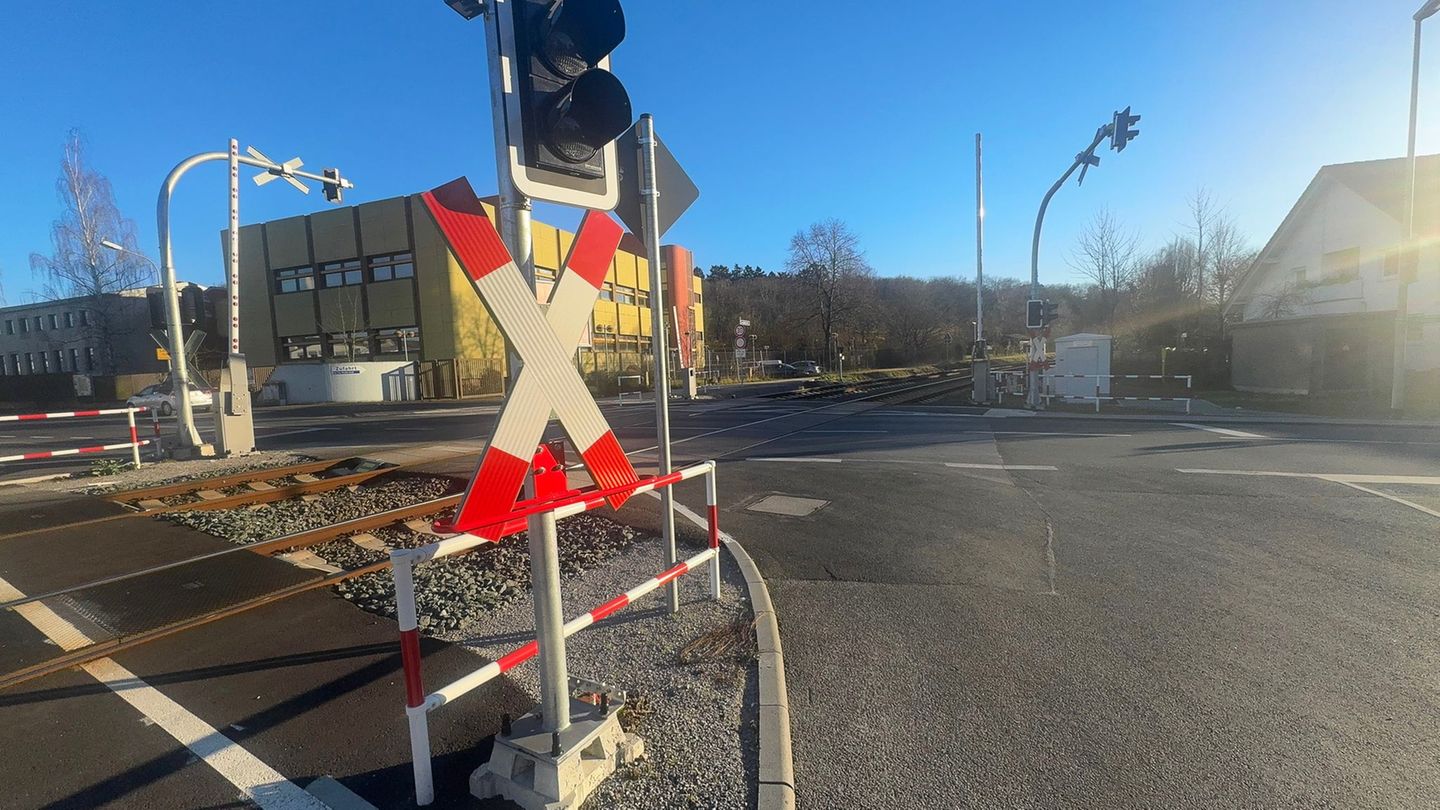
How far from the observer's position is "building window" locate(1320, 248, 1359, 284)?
24234mm

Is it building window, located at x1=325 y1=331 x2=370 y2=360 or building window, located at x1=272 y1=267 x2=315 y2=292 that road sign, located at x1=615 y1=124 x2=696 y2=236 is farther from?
building window, located at x1=272 y1=267 x2=315 y2=292

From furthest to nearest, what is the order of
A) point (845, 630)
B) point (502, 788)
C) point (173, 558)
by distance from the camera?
point (173, 558), point (845, 630), point (502, 788)

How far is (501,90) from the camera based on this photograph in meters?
2.11

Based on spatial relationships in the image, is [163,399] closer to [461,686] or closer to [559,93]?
[461,686]

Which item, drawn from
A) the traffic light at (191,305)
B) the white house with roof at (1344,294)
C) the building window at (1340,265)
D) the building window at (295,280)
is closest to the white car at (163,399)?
the building window at (295,280)

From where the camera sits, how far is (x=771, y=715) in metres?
2.94

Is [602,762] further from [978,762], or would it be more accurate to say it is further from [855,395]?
[855,395]

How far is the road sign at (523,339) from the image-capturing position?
1913 mm

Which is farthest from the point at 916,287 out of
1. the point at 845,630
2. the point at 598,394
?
the point at 845,630

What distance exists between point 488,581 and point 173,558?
123 inches

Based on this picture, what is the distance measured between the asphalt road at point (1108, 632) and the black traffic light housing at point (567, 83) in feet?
8.85

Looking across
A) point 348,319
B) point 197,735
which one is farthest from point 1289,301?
point 348,319

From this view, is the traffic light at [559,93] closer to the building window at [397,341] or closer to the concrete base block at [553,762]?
the concrete base block at [553,762]

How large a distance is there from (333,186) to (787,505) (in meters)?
13.5
